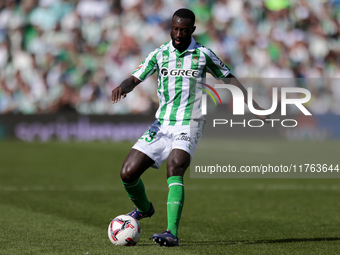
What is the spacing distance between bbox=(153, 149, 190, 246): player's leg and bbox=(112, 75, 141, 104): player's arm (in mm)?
656

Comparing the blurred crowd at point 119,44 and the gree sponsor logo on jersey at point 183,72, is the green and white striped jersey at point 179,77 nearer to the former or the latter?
the gree sponsor logo on jersey at point 183,72

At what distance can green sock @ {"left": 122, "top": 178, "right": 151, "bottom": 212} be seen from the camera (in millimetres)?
5052

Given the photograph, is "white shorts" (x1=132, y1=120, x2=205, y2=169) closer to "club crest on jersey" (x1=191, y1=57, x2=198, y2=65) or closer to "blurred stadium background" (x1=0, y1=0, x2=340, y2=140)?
"club crest on jersey" (x1=191, y1=57, x2=198, y2=65)

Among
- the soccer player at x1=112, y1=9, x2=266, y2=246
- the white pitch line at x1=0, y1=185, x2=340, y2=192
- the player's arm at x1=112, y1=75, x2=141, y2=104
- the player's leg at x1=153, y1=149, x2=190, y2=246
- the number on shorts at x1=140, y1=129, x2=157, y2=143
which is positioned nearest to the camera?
the player's leg at x1=153, y1=149, x2=190, y2=246

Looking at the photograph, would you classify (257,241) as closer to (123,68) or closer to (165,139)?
(165,139)

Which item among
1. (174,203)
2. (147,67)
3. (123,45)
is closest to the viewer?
(174,203)

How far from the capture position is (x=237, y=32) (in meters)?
20.8

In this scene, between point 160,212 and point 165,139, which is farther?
point 160,212

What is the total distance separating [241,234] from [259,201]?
2776mm

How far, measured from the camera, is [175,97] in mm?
5000

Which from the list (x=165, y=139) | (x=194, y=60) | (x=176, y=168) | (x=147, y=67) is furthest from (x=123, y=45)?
(x=176, y=168)

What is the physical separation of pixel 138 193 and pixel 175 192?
624 mm

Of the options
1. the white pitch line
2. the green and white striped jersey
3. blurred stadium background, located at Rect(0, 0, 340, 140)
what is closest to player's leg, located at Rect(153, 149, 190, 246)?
the green and white striped jersey

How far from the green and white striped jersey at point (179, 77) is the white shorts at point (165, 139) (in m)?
0.06
